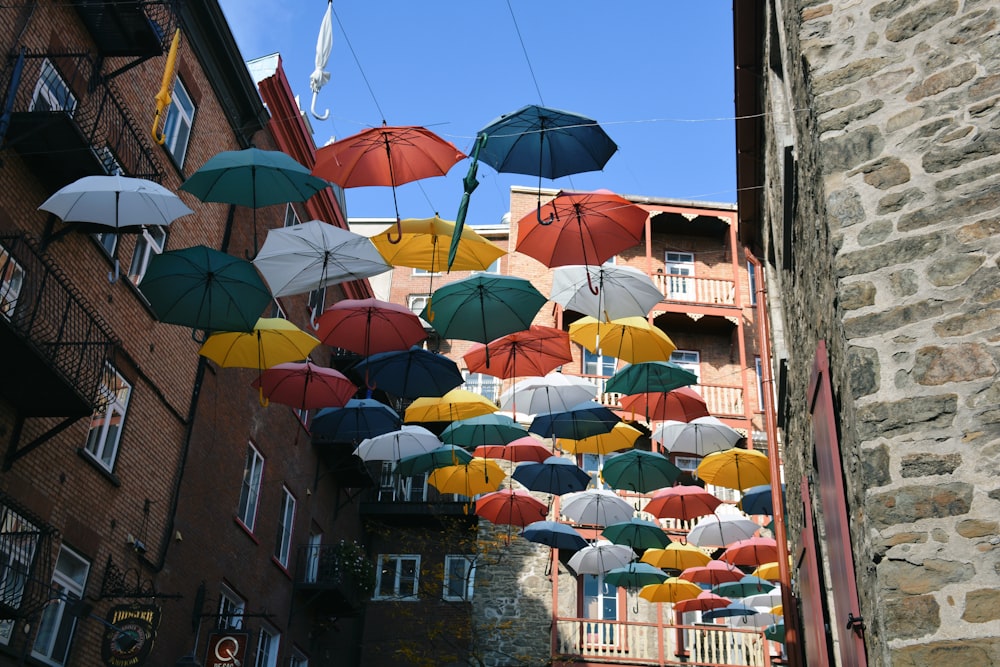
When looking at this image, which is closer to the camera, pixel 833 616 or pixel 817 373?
pixel 817 373

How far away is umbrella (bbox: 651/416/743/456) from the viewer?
64.0 ft

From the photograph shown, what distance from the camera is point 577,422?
18000 millimetres

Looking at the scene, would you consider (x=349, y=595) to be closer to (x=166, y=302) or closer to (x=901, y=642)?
(x=166, y=302)

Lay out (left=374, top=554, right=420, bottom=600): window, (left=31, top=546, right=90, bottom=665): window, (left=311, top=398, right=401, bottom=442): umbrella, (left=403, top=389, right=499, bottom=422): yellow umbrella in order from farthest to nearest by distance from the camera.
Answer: (left=374, top=554, right=420, bottom=600): window, (left=311, top=398, right=401, bottom=442): umbrella, (left=403, top=389, right=499, bottom=422): yellow umbrella, (left=31, top=546, right=90, bottom=665): window

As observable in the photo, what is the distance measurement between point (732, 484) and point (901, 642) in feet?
45.1

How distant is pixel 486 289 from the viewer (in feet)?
45.6

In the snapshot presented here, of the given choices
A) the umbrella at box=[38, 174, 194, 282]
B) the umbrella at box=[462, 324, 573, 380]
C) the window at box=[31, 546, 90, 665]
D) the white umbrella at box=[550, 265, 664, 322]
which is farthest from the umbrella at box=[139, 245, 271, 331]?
the white umbrella at box=[550, 265, 664, 322]

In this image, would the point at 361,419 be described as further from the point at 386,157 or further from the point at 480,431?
the point at 386,157

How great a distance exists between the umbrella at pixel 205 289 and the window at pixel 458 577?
1405 cm

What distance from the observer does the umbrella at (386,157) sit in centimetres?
1179

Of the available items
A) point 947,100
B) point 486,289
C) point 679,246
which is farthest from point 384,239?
point 679,246

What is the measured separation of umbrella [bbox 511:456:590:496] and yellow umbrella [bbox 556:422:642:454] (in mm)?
383

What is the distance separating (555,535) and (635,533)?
167 centimetres

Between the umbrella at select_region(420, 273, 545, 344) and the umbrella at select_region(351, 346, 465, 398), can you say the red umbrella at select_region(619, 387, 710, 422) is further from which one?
the umbrella at select_region(420, 273, 545, 344)
